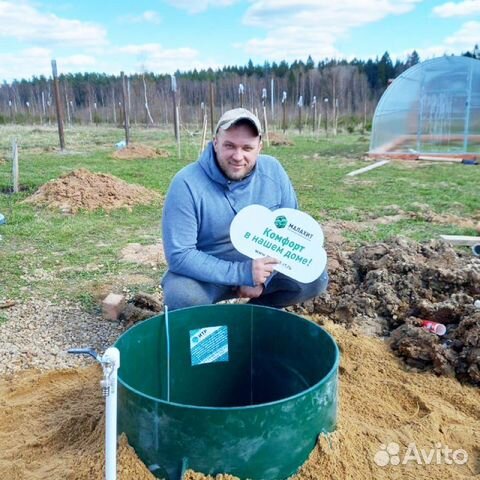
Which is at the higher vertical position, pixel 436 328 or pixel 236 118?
pixel 236 118

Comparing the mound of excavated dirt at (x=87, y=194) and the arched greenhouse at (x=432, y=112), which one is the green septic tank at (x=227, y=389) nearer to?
the mound of excavated dirt at (x=87, y=194)

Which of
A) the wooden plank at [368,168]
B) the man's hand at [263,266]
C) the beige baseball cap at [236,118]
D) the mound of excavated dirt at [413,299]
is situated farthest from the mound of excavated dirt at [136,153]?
the man's hand at [263,266]

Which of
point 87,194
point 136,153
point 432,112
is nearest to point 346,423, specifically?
point 87,194

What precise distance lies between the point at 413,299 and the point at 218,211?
1463mm

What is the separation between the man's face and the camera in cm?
242

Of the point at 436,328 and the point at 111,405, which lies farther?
the point at 436,328

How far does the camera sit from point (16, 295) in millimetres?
3967

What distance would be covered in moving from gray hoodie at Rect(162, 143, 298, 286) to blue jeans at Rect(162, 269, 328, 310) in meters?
0.06

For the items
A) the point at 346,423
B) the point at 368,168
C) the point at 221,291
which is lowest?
the point at 368,168

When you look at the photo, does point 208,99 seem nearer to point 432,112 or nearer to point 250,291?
point 432,112

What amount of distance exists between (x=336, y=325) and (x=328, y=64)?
178ft

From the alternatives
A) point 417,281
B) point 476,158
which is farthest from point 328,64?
point 417,281

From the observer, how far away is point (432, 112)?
13.7 metres

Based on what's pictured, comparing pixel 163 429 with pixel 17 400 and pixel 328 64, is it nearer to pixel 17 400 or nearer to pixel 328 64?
pixel 17 400
